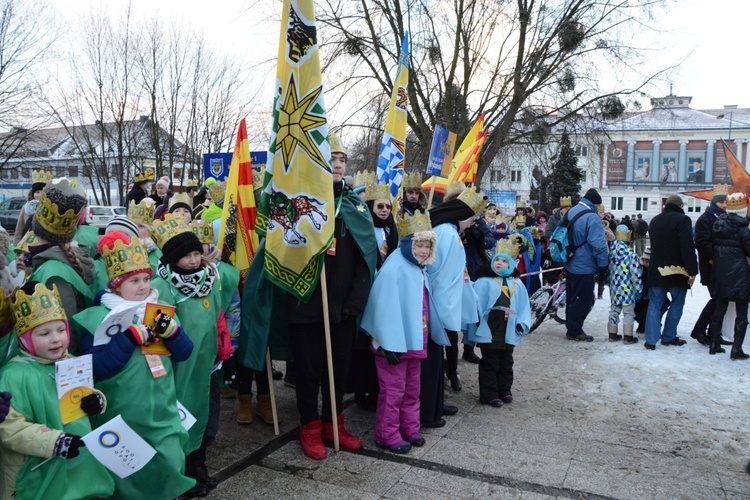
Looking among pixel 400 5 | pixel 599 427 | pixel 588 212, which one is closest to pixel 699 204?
pixel 400 5

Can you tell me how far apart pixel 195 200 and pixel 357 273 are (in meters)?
5.10

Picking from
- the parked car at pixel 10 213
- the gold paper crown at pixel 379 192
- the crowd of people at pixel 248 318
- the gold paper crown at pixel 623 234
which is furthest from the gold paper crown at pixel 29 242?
the parked car at pixel 10 213

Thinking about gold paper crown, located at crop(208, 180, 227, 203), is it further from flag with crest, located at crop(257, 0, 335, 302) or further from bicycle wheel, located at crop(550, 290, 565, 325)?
bicycle wheel, located at crop(550, 290, 565, 325)

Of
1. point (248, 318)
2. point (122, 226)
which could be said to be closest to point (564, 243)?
point (248, 318)

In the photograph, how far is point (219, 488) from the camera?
3.89 m

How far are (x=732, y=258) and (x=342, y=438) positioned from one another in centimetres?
574

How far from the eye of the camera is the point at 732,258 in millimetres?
7418

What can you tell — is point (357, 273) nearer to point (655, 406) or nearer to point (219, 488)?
point (219, 488)

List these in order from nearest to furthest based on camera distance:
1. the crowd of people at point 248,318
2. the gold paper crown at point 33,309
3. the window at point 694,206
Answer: the gold paper crown at point 33,309
the crowd of people at point 248,318
the window at point 694,206

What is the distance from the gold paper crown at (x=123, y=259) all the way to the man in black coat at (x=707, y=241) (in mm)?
7194

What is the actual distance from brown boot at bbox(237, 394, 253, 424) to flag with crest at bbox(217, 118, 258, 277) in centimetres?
110

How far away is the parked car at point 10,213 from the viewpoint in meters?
24.8

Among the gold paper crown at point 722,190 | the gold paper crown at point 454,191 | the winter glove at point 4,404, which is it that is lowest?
the winter glove at point 4,404

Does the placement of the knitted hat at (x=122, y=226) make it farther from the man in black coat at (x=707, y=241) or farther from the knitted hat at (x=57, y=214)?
the man in black coat at (x=707, y=241)
